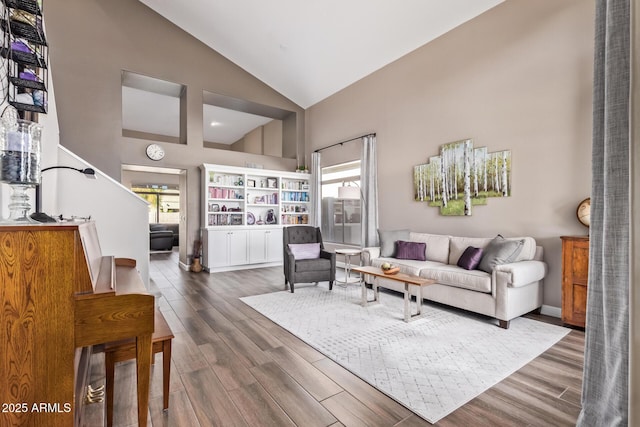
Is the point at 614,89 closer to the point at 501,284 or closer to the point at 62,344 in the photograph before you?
the point at 501,284

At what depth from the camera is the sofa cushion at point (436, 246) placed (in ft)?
13.9

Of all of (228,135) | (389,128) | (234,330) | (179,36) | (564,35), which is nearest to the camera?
(234,330)

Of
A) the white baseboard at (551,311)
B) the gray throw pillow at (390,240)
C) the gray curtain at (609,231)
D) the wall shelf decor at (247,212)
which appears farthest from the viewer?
the wall shelf decor at (247,212)

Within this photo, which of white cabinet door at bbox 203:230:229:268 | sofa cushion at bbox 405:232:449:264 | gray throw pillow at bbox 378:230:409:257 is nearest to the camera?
sofa cushion at bbox 405:232:449:264

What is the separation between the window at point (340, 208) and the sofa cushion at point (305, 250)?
1562 mm

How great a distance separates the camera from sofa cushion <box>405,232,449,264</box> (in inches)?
167

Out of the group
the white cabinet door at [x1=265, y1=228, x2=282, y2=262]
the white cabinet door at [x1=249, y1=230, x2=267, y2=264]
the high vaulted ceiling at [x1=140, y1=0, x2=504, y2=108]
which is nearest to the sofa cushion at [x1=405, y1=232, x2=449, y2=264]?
the high vaulted ceiling at [x1=140, y1=0, x2=504, y2=108]

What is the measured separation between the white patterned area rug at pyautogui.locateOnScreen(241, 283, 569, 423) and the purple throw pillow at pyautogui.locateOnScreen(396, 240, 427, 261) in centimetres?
74

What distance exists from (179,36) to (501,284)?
276 inches

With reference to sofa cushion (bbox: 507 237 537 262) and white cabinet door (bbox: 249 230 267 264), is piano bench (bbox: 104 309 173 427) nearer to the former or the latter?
sofa cushion (bbox: 507 237 537 262)

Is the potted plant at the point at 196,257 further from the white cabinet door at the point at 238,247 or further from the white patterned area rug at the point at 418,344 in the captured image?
the white patterned area rug at the point at 418,344

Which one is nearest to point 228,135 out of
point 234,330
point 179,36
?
point 179,36

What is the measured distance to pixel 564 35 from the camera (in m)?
3.32

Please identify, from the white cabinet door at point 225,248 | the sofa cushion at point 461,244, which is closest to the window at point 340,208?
the white cabinet door at point 225,248
